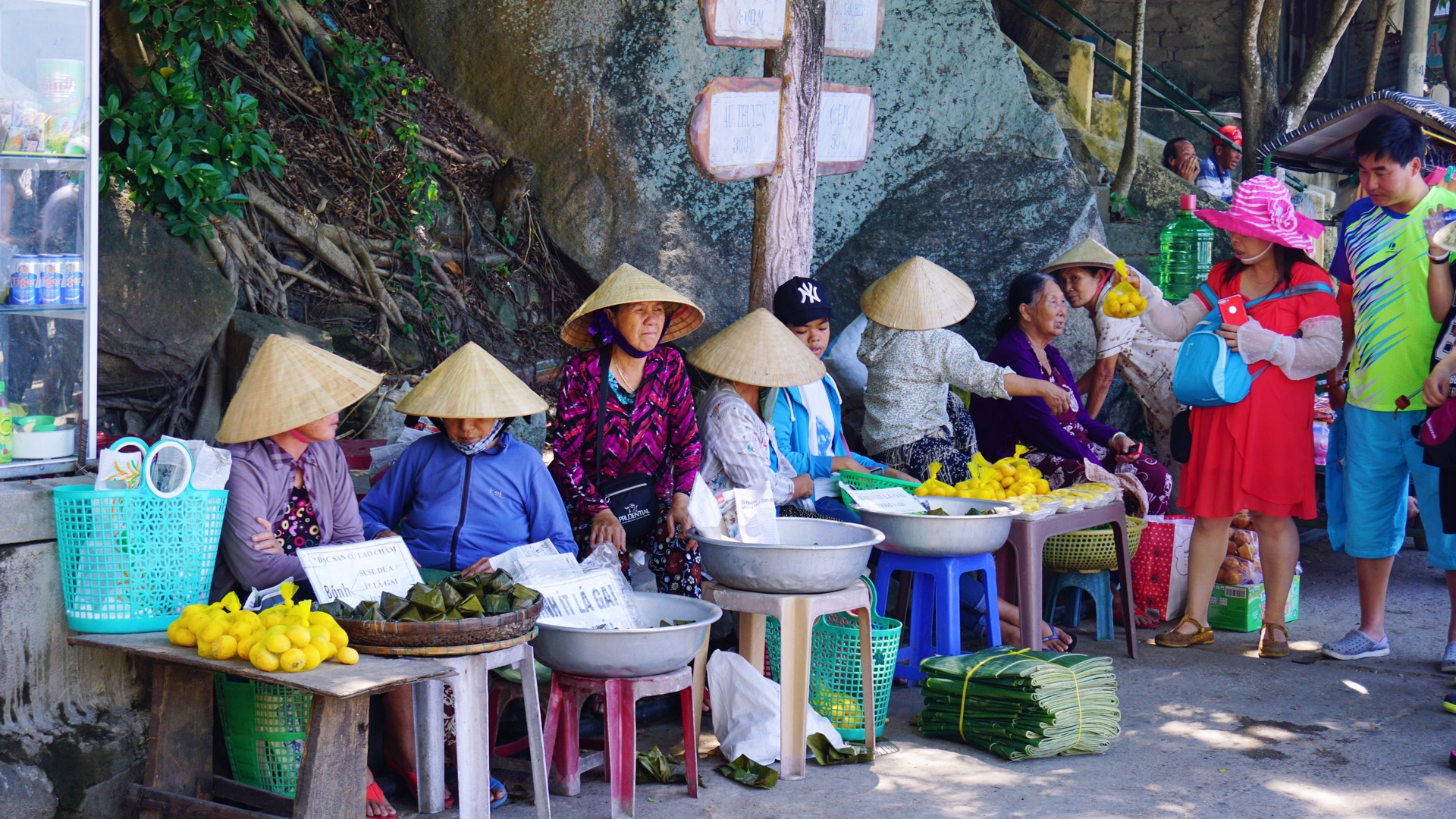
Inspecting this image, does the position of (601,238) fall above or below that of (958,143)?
Result: below

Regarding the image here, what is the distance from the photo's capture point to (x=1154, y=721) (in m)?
4.46

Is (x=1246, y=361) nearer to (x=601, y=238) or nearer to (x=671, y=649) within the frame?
(x=671, y=649)

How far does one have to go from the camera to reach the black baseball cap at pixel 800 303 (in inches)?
200

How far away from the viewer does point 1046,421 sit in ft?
18.5

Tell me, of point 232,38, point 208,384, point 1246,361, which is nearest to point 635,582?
point 208,384

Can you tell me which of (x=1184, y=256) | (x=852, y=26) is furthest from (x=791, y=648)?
(x=1184, y=256)

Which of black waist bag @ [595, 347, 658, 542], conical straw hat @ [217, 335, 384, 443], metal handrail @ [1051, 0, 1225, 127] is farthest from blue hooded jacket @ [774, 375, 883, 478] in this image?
metal handrail @ [1051, 0, 1225, 127]

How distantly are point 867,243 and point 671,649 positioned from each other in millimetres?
3974

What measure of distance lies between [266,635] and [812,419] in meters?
2.69

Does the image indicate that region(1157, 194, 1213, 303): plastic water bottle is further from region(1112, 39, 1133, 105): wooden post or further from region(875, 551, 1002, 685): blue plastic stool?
region(1112, 39, 1133, 105): wooden post

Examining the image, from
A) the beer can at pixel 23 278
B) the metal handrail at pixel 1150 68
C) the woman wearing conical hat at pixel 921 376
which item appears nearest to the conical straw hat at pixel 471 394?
the beer can at pixel 23 278

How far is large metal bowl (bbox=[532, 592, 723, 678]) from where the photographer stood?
337 centimetres

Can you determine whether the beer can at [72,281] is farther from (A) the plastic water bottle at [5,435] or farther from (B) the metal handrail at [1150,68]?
(B) the metal handrail at [1150,68]

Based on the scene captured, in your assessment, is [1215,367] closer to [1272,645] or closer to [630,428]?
[1272,645]
